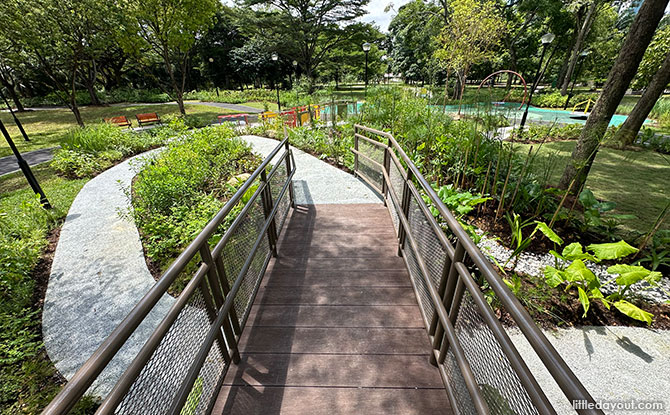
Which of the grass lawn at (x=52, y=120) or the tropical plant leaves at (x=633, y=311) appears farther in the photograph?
the grass lawn at (x=52, y=120)

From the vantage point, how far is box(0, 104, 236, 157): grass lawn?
1197cm

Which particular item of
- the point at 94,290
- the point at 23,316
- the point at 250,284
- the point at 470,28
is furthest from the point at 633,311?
the point at 470,28

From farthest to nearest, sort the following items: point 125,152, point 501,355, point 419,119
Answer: point 125,152 < point 419,119 < point 501,355

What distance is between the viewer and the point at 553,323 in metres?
2.72

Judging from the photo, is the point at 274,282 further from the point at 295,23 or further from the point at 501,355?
the point at 295,23

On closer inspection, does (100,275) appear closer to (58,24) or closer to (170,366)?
(170,366)

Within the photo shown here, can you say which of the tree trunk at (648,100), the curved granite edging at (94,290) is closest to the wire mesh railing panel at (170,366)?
the curved granite edging at (94,290)

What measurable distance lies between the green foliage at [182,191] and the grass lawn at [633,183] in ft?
20.7

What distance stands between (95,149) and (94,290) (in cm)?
756

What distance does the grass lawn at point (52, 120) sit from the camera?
11969 mm

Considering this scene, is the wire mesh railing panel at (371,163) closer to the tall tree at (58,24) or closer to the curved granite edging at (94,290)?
the curved granite edging at (94,290)

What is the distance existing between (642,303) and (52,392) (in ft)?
19.1

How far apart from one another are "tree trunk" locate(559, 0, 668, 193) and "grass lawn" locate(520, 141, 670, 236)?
1.68 ft

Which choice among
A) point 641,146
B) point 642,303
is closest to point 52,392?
point 642,303
